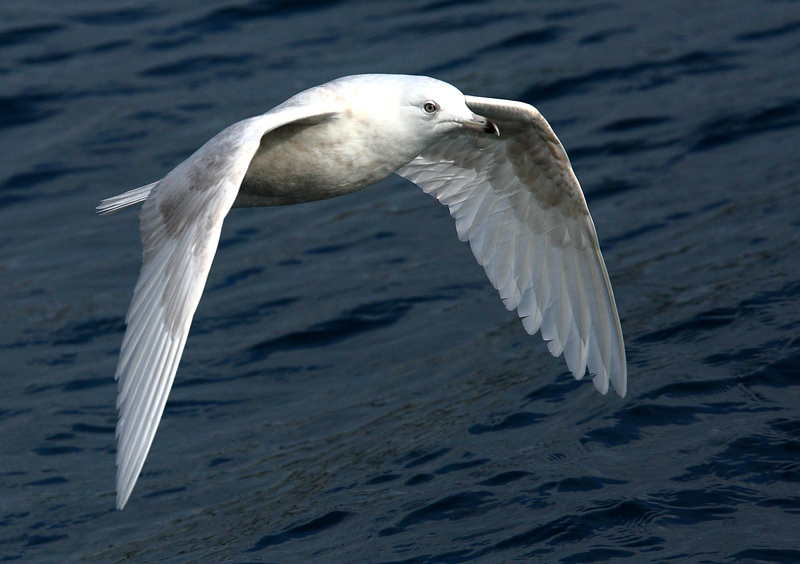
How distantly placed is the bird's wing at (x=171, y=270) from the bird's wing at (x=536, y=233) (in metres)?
1.84

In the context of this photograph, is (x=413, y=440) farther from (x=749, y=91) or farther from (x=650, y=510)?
(x=749, y=91)

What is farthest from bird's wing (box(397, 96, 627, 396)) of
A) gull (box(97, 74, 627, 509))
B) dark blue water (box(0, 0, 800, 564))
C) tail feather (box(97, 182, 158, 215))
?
tail feather (box(97, 182, 158, 215))

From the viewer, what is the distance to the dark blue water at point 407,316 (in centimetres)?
660

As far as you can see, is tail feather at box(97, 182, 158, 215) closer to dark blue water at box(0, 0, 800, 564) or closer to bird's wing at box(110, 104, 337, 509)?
bird's wing at box(110, 104, 337, 509)

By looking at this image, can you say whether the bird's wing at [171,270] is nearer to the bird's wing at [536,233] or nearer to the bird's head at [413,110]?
the bird's head at [413,110]

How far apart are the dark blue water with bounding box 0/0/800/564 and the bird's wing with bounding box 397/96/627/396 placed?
0.50 meters

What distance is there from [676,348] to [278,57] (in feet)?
21.5

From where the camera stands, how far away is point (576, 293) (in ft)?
24.3

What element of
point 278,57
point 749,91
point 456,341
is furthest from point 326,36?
point 456,341

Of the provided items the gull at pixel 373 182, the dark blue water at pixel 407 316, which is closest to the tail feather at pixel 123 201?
the gull at pixel 373 182

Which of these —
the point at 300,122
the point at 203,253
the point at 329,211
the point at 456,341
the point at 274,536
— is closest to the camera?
the point at 203,253

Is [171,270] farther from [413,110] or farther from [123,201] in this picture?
[413,110]

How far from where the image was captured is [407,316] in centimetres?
894

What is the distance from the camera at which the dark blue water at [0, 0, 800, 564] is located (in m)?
6.60
